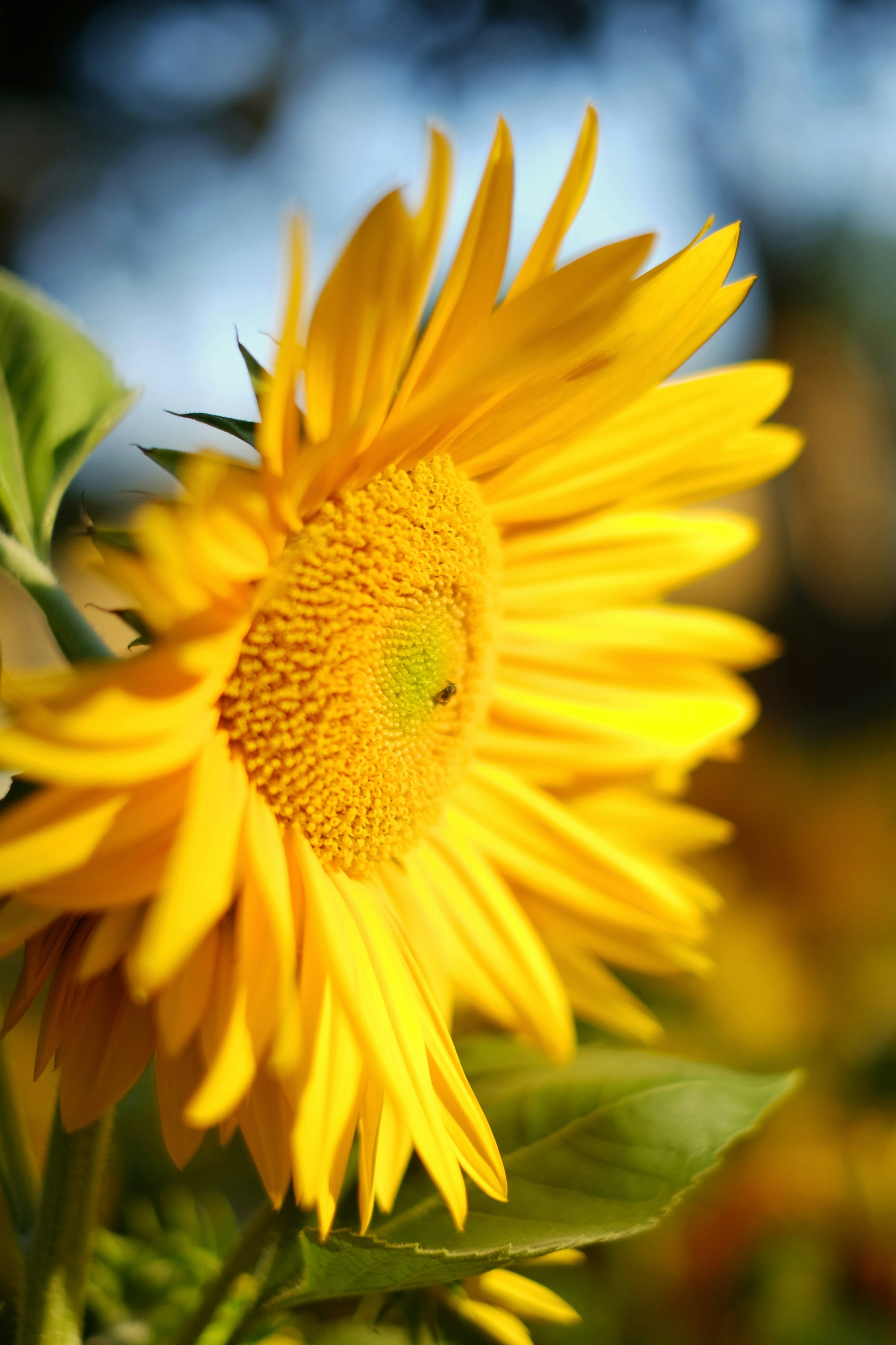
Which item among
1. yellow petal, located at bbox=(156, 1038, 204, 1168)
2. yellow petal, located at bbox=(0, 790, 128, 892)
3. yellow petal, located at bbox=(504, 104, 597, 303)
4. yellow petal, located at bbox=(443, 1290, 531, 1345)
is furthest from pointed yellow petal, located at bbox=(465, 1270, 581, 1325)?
yellow petal, located at bbox=(504, 104, 597, 303)

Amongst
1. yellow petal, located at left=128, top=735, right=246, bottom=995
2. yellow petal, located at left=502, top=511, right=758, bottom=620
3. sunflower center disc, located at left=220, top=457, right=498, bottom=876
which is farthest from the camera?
yellow petal, located at left=502, top=511, right=758, bottom=620

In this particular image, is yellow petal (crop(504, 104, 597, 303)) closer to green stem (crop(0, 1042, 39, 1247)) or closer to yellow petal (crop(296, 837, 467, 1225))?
yellow petal (crop(296, 837, 467, 1225))

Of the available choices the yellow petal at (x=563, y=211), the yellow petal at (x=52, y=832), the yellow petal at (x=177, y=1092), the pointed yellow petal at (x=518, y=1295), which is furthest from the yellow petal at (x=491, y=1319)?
the yellow petal at (x=563, y=211)

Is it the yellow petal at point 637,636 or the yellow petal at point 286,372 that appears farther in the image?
the yellow petal at point 637,636

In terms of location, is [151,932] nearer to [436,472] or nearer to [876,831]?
[436,472]

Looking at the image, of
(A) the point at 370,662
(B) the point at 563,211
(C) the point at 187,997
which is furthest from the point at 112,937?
(B) the point at 563,211

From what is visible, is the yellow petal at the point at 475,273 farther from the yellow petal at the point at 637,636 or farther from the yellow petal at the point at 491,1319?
the yellow petal at the point at 491,1319
